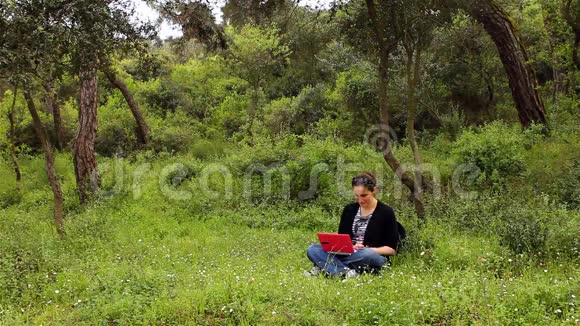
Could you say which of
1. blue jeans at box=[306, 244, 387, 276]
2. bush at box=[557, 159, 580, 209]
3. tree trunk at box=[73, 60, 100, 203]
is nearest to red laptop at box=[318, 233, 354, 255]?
blue jeans at box=[306, 244, 387, 276]

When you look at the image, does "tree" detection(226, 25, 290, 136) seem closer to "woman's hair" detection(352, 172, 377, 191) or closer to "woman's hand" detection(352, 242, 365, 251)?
"woman's hair" detection(352, 172, 377, 191)

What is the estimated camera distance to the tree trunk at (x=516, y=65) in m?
13.0

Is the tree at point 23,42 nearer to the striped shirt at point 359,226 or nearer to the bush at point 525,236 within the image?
the striped shirt at point 359,226

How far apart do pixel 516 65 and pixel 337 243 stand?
9.51 metres

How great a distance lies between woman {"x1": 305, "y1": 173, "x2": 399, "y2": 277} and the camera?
6066 mm

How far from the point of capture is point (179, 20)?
479 inches

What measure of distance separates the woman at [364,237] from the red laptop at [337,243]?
0.26 feet

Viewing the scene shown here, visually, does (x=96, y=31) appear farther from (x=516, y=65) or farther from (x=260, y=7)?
(x=516, y=65)

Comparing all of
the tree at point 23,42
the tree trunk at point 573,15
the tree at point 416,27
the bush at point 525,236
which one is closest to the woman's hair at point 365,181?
the bush at point 525,236

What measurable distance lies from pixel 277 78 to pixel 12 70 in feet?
63.3

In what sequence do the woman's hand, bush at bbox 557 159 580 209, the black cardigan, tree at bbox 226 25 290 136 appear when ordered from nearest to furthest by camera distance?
the woman's hand, the black cardigan, bush at bbox 557 159 580 209, tree at bbox 226 25 290 136

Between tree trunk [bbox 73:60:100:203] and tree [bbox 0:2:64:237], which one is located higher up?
tree [bbox 0:2:64:237]

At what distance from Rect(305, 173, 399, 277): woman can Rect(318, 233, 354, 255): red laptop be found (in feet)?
0.26

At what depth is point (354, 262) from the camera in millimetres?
6090
